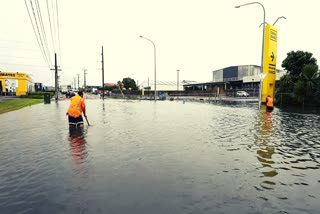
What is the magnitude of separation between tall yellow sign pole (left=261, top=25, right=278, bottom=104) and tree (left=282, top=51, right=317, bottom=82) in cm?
144

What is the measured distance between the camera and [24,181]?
481 centimetres

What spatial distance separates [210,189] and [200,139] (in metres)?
4.49

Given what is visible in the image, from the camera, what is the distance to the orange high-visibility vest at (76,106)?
1055cm

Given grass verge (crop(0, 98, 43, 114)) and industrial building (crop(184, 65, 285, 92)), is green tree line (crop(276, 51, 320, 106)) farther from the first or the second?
industrial building (crop(184, 65, 285, 92))

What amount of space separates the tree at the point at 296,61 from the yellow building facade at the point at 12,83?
170 ft

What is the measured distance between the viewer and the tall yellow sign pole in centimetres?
2859

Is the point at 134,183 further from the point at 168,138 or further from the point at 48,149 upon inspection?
the point at 168,138

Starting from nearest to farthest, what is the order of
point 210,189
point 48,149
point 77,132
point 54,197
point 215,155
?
point 54,197 → point 210,189 → point 215,155 → point 48,149 → point 77,132

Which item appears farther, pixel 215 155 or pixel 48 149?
pixel 48 149

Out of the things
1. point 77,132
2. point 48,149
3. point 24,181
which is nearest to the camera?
point 24,181

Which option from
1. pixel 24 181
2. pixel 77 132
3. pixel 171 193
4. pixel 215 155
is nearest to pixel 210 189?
pixel 171 193

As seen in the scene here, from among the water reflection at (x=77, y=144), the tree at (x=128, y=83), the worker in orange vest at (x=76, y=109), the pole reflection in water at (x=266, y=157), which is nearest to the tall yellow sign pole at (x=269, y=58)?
the pole reflection in water at (x=266, y=157)

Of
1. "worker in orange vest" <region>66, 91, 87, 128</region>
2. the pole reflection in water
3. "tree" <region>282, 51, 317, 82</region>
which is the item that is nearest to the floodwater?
the pole reflection in water

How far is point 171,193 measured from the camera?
4223 millimetres
